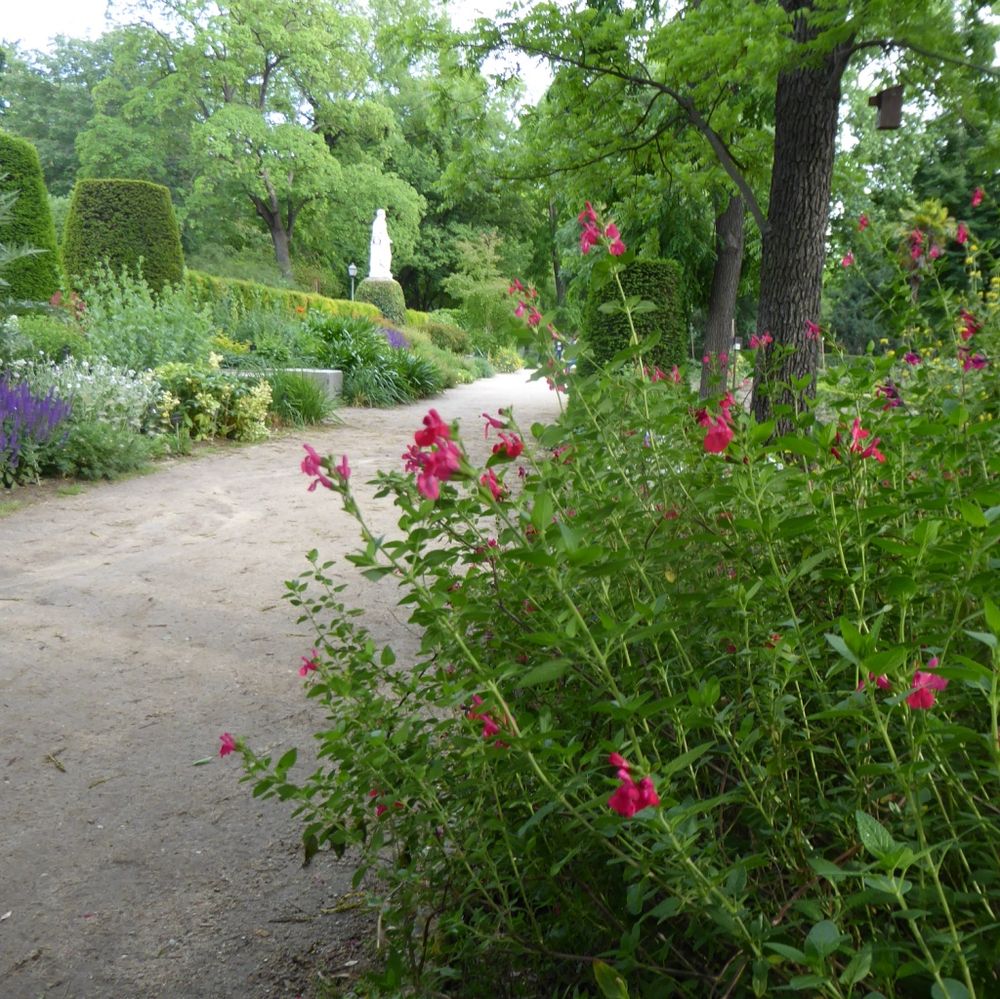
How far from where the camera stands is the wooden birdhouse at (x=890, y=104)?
210 inches

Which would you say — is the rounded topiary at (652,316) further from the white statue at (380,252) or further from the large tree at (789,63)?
the white statue at (380,252)

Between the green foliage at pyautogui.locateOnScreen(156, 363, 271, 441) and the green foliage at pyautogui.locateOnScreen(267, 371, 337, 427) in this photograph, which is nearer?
the green foliage at pyautogui.locateOnScreen(156, 363, 271, 441)

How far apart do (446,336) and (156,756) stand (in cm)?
2689

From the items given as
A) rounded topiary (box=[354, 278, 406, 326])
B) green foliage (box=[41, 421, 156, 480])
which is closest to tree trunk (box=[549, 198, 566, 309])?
rounded topiary (box=[354, 278, 406, 326])

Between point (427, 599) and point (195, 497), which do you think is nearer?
point (427, 599)

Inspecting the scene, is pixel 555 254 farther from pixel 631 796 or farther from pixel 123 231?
pixel 631 796

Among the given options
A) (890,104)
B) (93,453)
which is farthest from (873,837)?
(93,453)

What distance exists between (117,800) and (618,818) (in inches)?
88.1

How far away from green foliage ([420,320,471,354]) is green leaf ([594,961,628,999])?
91.3 feet

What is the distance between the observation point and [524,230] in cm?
4359

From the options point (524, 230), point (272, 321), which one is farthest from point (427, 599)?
point (524, 230)

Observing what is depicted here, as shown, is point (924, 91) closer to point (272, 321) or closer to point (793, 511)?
point (793, 511)

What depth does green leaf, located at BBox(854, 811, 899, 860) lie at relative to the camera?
770 mm

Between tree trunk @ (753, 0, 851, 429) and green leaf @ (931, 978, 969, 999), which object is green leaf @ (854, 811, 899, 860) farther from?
tree trunk @ (753, 0, 851, 429)
